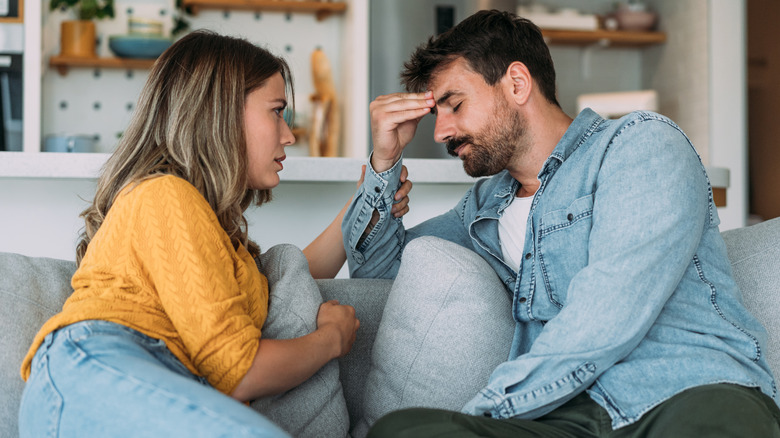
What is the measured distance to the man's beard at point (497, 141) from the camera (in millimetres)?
1656

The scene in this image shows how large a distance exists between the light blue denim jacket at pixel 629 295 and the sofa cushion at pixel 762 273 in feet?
0.66

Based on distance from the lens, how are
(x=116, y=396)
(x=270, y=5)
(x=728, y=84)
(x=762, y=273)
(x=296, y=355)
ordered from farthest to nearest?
(x=728, y=84), (x=270, y=5), (x=762, y=273), (x=296, y=355), (x=116, y=396)

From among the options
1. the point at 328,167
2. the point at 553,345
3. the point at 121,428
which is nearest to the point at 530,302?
the point at 553,345

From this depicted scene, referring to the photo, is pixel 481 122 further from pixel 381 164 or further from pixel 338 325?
pixel 338 325

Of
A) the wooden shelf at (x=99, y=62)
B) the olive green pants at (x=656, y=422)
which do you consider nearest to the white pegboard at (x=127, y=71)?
the wooden shelf at (x=99, y=62)

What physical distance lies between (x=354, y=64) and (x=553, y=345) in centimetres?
237

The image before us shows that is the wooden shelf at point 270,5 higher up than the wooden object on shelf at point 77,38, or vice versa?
the wooden shelf at point 270,5

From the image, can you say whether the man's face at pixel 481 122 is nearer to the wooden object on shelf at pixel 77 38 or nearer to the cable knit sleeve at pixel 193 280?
the cable knit sleeve at pixel 193 280

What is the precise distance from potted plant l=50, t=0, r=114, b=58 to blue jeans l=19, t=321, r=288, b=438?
108 inches

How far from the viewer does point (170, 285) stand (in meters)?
1.14

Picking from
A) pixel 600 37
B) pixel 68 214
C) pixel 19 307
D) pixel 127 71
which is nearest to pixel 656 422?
pixel 19 307

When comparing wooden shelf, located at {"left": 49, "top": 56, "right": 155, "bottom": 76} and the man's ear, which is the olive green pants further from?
wooden shelf, located at {"left": 49, "top": 56, "right": 155, "bottom": 76}

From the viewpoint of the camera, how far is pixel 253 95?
1455 mm

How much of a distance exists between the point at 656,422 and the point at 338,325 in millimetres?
570
